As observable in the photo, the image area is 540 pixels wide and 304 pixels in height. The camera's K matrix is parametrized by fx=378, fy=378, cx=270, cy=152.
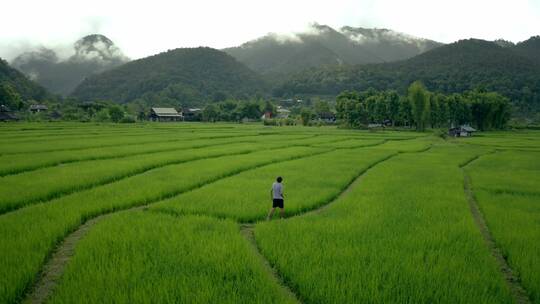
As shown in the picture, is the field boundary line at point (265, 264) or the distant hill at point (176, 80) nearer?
the field boundary line at point (265, 264)

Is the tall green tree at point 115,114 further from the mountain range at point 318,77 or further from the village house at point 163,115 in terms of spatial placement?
the mountain range at point 318,77

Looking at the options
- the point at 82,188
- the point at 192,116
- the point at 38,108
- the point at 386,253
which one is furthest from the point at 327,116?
the point at 386,253

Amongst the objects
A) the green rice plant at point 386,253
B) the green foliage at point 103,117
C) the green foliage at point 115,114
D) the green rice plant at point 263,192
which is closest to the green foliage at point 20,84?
the green foliage at point 103,117

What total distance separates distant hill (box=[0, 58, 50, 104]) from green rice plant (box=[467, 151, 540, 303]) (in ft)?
378

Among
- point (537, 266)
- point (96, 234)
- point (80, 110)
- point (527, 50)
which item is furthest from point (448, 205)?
point (527, 50)

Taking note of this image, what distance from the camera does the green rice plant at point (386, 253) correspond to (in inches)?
219

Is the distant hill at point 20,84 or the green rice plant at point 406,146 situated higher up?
the distant hill at point 20,84

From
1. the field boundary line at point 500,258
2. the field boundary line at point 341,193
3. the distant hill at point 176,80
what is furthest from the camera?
the distant hill at point 176,80

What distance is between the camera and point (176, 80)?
541ft

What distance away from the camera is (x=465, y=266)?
21.5ft

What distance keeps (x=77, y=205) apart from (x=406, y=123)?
75041mm

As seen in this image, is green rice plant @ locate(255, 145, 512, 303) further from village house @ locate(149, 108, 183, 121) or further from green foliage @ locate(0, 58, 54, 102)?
green foliage @ locate(0, 58, 54, 102)

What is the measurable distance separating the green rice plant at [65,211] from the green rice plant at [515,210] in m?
7.98

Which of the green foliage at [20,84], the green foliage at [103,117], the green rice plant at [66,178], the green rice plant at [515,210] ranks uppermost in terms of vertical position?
the green foliage at [20,84]
